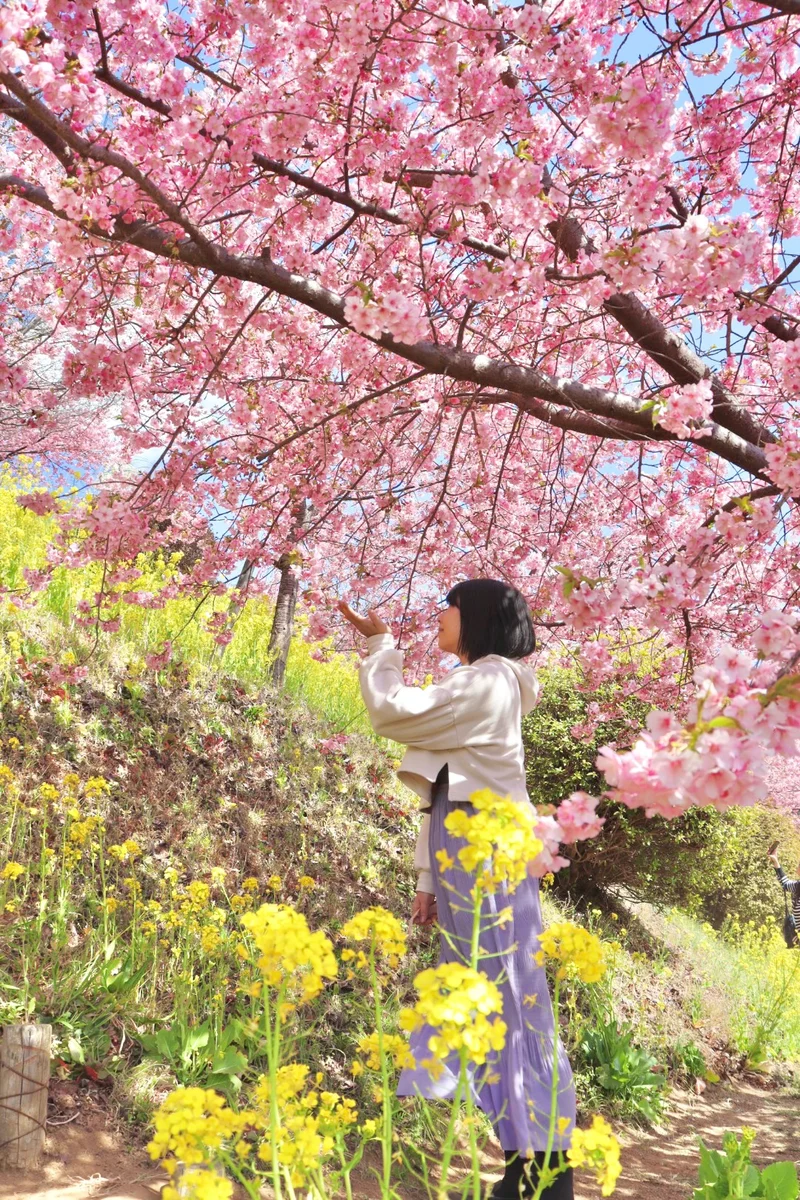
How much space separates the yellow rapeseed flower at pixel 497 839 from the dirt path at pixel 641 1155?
2.14m

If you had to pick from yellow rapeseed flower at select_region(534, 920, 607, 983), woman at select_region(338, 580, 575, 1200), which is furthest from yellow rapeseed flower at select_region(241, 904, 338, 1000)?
woman at select_region(338, 580, 575, 1200)

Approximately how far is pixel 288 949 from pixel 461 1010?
0.25 m

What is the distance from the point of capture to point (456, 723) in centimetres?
273

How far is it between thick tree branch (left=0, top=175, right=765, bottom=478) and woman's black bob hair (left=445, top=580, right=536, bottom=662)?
0.74 meters

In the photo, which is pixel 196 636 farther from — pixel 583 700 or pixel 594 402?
pixel 594 402

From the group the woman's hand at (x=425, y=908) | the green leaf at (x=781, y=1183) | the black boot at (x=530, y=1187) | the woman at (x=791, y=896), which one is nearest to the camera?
the black boot at (x=530, y=1187)

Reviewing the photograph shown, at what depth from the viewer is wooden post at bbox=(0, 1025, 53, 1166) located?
2.79 meters

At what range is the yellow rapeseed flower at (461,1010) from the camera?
1081mm

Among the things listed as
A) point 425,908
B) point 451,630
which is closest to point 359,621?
point 451,630

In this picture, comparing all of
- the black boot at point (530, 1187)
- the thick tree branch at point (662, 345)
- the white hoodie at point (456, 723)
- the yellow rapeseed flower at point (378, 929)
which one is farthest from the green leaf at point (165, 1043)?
the thick tree branch at point (662, 345)

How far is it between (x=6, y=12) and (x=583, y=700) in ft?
20.2

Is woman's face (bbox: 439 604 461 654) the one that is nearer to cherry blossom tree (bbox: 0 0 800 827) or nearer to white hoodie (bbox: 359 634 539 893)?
white hoodie (bbox: 359 634 539 893)

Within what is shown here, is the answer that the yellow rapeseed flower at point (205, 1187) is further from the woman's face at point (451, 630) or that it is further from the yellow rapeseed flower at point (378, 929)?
the woman's face at point (451, 630)

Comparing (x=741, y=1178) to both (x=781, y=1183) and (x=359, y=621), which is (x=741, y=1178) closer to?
(x=781, y=1183)
